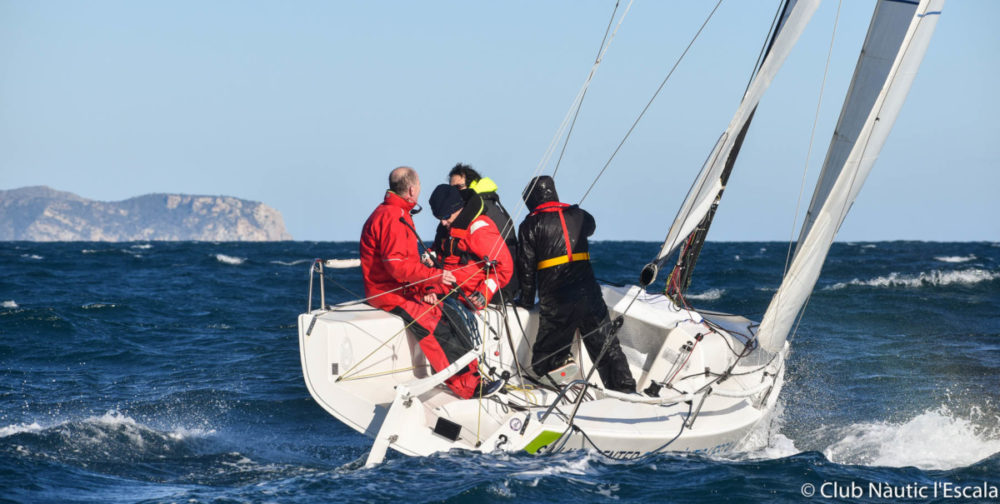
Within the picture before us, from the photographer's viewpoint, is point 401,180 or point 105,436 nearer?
point 401,180

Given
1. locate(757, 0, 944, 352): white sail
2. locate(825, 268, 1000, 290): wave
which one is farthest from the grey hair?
locate(825, 268, 1000, 290): wave

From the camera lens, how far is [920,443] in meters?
5.87

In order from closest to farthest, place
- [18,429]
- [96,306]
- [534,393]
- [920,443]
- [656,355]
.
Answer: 1. [534,393]
2. [18,429]
3. [920,443]
4. [656,355]
5. [96,306]

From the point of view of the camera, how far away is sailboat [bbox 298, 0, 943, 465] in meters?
4.85

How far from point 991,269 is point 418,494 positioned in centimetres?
1868

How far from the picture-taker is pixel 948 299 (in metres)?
13.9

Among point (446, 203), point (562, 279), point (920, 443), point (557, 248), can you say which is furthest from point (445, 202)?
point (920, 443)

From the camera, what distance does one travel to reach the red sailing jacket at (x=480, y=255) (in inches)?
210

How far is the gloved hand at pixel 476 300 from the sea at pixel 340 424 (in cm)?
109

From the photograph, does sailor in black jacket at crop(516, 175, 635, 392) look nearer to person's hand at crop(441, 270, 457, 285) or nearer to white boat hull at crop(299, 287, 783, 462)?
white boat hull at crop(299, 287, 783, 462)

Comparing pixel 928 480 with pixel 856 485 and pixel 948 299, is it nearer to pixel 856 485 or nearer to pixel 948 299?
pixel 856 485

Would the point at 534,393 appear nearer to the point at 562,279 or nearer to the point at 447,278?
the point at 562,279

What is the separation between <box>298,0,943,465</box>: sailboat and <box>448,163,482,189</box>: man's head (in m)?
0.88

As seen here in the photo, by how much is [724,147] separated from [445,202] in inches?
72.4
